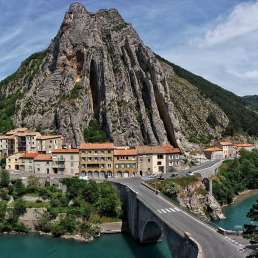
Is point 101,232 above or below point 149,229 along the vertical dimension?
below

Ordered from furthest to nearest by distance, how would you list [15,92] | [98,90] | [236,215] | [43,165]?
[15,92] → [98,90] → [43,165] → [236,215]

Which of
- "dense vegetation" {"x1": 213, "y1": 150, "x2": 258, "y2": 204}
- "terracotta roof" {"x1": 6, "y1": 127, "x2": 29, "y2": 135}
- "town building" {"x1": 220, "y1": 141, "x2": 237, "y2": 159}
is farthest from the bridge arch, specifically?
"town building" {"x1": 220, "y1": 141, "x2": 237, "y2": 159}

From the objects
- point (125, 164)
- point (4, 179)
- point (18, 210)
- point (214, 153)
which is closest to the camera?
point (18, 210)

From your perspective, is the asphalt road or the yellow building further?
the yellow building

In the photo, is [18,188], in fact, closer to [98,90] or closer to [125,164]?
[125,164]

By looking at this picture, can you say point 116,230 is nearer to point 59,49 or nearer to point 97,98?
point 97,98

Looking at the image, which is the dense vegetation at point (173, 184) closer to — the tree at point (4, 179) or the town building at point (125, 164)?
the town building at point (125, 164)

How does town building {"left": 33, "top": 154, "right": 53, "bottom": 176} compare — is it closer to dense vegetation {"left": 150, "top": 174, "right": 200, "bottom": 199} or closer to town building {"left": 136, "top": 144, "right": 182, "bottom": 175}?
town building {"left": 136, "top": 144, "right": 182, "bottom": 175}

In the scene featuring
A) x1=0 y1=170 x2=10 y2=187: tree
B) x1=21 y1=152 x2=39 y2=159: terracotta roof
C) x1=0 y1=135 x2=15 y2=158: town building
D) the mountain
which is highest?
the mountain

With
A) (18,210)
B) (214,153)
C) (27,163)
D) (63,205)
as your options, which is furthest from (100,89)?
(18,210)
